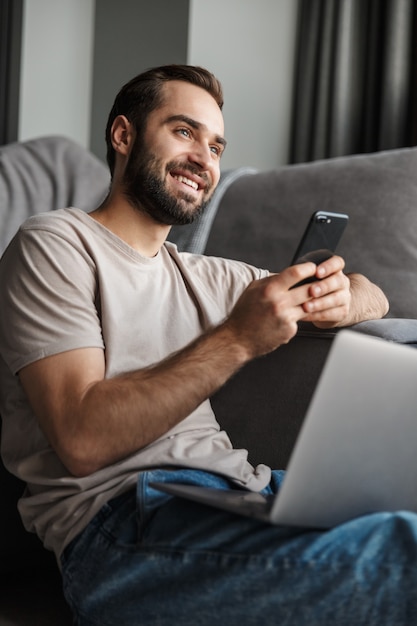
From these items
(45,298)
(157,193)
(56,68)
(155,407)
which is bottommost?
(155,407)

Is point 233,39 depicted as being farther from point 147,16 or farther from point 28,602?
point 28,602

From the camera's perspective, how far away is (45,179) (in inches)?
84.4

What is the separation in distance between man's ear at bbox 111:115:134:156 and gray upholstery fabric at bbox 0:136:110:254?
0.54m

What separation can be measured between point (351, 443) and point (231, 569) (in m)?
0.21

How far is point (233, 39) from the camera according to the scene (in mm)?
2963

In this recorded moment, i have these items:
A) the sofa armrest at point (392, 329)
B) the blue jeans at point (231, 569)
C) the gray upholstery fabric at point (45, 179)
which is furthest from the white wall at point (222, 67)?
the blue jeans at point (231, 569)

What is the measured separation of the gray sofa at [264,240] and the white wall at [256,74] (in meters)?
0.87

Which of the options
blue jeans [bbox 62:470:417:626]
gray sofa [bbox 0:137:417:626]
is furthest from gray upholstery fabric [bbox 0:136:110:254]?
blue jeans [bbox 62:470:417:626]

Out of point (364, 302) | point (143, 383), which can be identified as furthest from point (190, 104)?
point (143, 383)

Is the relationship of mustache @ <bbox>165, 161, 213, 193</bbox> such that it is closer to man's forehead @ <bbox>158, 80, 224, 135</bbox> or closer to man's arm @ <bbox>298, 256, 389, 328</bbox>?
man's forehead @ <bbox>158, 80, 224, 135</bbox>

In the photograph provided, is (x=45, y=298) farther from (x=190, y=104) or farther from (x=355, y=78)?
(x=355, y=78)

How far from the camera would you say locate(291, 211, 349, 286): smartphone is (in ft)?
4.17

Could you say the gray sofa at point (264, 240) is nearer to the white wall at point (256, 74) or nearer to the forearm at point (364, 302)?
the forearm at point (364, 302)

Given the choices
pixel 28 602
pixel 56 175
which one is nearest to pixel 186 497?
pixel 28 602
